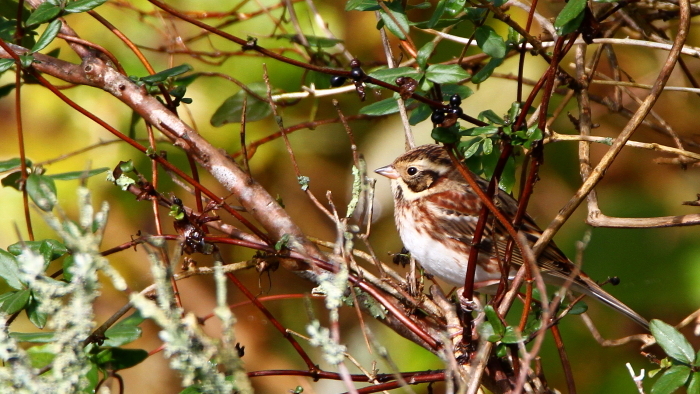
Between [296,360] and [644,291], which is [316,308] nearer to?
[296,360]

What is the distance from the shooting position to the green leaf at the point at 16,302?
1.62 m

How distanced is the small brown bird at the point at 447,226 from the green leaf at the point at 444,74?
116 centimetres

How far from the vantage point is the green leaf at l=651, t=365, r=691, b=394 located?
160cm

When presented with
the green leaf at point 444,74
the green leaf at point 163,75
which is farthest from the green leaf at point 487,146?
the green leaf at point 163,75

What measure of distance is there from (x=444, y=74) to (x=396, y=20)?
0.73 ft

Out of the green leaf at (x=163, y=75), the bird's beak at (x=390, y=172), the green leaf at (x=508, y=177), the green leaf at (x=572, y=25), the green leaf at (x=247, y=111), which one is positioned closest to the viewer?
the green leaf at (x=572, y=25)

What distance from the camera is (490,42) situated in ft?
5.92

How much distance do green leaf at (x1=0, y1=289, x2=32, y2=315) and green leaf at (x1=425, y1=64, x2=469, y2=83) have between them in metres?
0.99

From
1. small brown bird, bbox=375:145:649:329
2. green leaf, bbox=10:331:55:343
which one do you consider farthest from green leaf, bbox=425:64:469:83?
small brown bird, bbox=375:145:649:329

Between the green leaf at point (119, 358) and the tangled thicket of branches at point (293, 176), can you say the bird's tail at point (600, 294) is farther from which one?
the green leaf at point (119, 358)

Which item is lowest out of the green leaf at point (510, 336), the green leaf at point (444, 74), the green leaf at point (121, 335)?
the green leaf at point (510, 336)

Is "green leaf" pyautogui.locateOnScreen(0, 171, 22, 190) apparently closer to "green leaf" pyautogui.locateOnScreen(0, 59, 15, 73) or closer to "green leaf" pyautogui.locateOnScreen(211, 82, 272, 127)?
"green leaf" pyautogui.locateOnScreen(0, 59, 15, 73)

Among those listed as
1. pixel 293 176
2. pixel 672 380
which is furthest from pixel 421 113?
pixel 293 176

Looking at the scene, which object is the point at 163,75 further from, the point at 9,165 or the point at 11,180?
the point at 11,180
